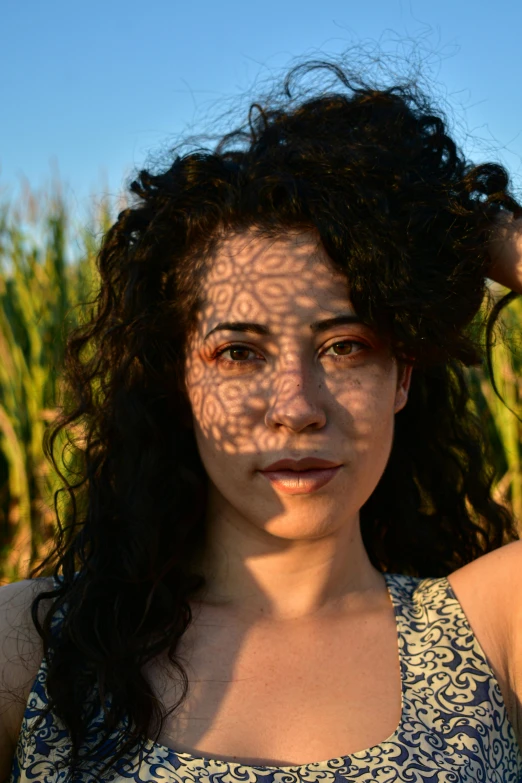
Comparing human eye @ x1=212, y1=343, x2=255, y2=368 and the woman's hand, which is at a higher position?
the woman's hand

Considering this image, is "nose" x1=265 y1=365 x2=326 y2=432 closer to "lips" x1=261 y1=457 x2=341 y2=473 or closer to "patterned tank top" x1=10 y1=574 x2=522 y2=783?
"lips" x1=261 y1=457 x2=341 y2=473

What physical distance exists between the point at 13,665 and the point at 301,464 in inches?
22.8

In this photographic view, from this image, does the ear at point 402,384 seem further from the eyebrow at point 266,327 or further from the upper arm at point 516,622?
the upper arm at point 516,622

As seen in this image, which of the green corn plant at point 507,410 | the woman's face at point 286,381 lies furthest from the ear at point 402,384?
the green corn plant at point 507,410

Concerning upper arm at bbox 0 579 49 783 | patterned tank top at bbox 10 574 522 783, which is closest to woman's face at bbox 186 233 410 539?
patterned tank top at bbox 10 574 522 783

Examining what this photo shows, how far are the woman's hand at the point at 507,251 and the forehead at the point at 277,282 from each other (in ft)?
1.11

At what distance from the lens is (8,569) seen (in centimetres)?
351

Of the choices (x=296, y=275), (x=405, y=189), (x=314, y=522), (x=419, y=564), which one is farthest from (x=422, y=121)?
(x=419, y=564)

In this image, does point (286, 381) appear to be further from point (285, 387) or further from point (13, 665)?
point (13, 665)

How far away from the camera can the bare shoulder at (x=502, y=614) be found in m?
1.61

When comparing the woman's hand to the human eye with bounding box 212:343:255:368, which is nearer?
the human eye with bounding box 212:343:255:368

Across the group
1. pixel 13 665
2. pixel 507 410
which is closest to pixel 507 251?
pixel 13 665

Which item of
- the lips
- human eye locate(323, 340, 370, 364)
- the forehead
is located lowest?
the lips

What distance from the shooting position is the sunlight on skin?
1497 millimetres
